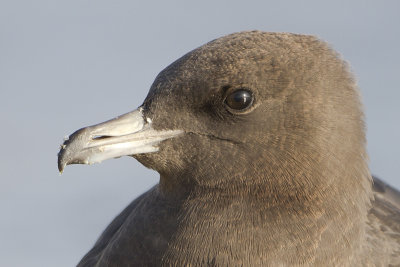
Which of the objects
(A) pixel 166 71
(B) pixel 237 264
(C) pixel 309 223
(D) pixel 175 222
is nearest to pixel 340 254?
(C) pixel 309 223

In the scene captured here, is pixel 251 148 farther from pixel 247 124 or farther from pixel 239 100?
pixel 239 100

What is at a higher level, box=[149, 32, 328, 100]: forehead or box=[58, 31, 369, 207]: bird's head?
box=[149, 32, 328, 100]: forehead

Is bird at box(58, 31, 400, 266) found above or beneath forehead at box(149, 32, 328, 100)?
beneath

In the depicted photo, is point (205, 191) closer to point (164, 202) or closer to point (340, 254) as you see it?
point (164, 202)

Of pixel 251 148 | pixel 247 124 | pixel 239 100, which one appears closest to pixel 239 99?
pixel 239 100

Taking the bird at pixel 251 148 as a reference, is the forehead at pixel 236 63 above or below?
above

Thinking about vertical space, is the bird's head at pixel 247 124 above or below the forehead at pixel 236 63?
below
